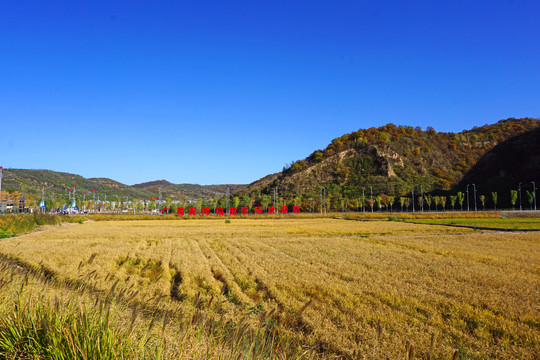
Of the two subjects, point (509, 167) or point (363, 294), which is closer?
point (363, 294)

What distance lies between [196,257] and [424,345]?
562 inches

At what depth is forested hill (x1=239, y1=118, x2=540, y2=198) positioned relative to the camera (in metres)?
145

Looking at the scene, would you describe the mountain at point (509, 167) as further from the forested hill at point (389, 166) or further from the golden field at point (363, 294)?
the golden field at point (363, 294)

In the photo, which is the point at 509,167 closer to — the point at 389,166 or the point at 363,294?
the point at 389,166

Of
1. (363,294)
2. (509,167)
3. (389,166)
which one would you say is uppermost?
(389,166)

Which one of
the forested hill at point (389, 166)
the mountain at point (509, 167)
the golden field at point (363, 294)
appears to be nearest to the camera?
the golden field at point (363, 294)

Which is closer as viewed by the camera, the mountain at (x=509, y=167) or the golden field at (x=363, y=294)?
the golden field at (x=363, y=294)

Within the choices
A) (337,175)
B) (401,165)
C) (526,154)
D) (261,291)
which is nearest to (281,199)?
(337,175)

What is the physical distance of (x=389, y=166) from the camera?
491 ft

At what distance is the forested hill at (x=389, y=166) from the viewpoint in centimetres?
14525

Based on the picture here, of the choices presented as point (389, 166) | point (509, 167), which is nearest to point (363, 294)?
point (509, 167)

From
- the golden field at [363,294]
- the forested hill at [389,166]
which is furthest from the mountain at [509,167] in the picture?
the golden field at [363,294]

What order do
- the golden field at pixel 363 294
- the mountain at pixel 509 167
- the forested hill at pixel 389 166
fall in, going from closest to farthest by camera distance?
1. the golden field at pixel 363 294
2. the mountain at pixel 509 167
3. the forested hill at pixel 389 166

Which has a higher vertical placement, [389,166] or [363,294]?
[389,166]
